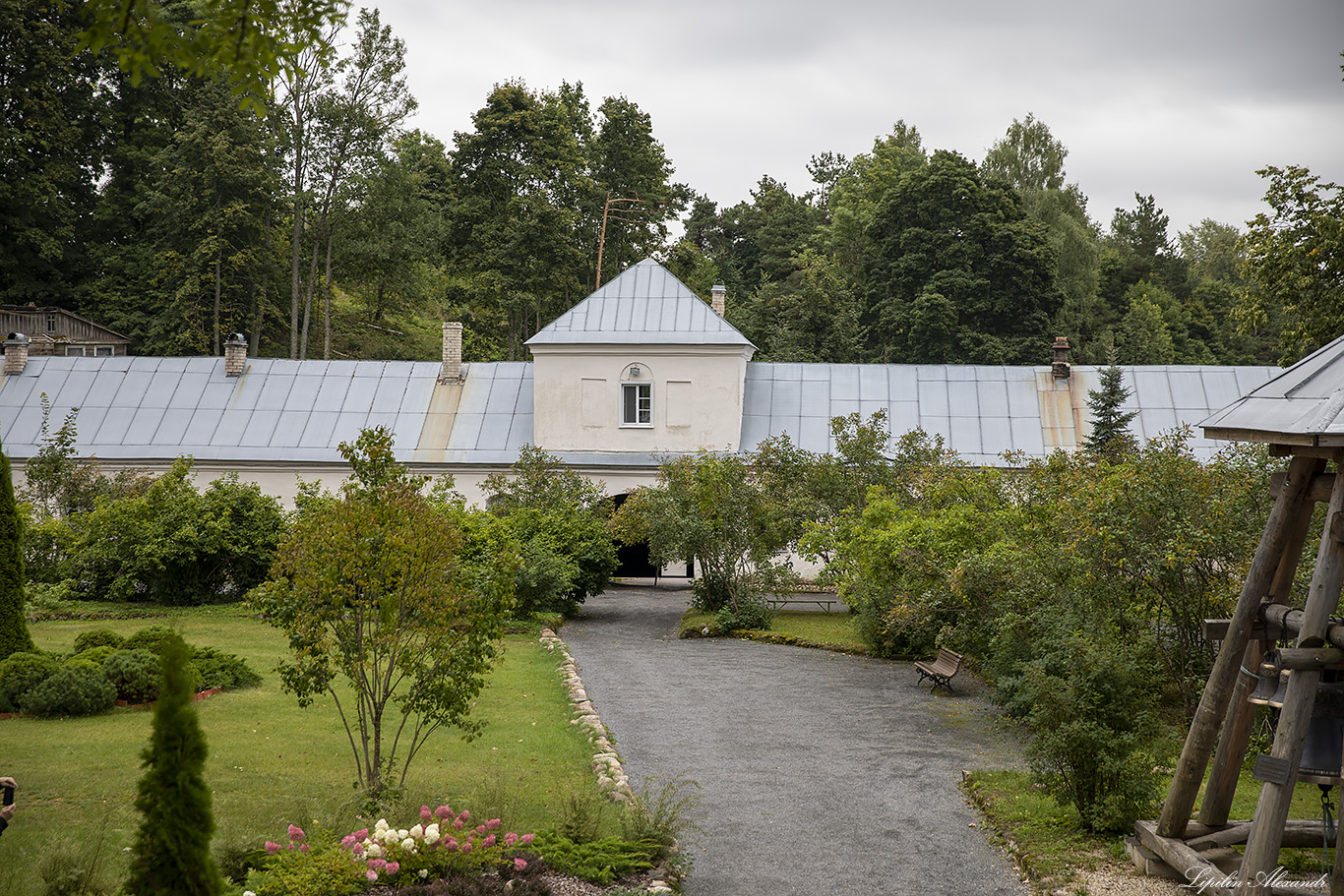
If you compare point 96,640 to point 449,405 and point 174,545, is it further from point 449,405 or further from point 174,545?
point 449,405

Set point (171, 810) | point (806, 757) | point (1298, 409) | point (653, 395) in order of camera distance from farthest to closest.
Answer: point (653, 395) → point (806, 757) → point (1298, 409) → point (171, 810)

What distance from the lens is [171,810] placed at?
16.3ft

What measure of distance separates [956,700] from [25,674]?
1143cm

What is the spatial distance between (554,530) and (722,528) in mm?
3458

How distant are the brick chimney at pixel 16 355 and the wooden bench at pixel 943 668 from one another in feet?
88.4

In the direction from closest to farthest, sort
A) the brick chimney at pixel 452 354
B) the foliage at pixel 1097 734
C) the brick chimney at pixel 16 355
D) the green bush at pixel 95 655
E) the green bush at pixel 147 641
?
1. the foliage at pixel 1097 734
2. the green bush at pixel 95 655
3. the green bush at pixel 147 641
4. the brick chimney at pixel 16 355
5. the brick chimney at pixel 452 354

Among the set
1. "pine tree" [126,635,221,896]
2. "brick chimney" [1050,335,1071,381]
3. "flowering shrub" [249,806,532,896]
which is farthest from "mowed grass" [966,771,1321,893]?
"brick chimney" [1050,335,1071,381]

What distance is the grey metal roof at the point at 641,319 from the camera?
1075 inches

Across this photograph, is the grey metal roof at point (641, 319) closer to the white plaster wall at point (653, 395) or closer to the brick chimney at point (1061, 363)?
the white plaster wall at point (653, 395)

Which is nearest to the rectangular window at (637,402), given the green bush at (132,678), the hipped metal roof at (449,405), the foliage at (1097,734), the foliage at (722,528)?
the hipped metal roof at (449,405)

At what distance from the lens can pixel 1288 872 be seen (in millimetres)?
7719

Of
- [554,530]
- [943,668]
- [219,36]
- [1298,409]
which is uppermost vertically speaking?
[219,36]

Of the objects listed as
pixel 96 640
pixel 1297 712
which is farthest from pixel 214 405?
pixel 1297 712

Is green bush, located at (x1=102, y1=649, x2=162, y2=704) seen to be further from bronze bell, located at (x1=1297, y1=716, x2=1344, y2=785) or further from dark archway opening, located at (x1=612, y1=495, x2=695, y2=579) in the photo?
dark archway opening, located at (x1=612, y1=495, x2=695, y2=579)
